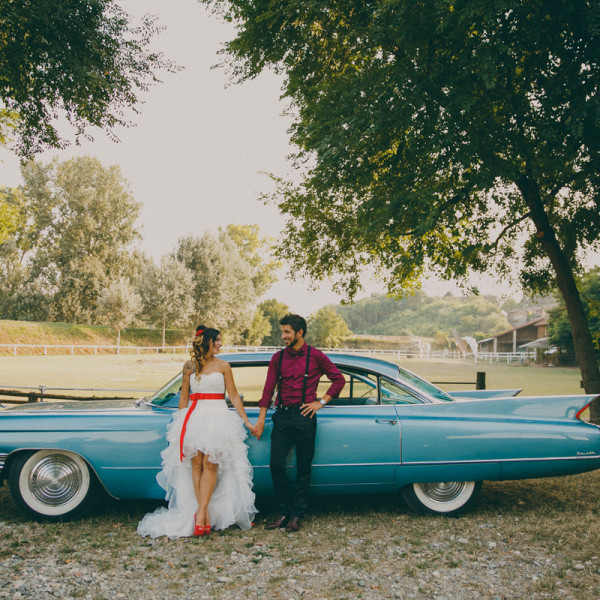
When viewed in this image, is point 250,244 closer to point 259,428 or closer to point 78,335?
point 78,335

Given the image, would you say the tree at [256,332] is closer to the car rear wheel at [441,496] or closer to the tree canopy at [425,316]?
the car rear wheel at [441,496]

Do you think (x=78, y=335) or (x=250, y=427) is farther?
(x=78, y=335)

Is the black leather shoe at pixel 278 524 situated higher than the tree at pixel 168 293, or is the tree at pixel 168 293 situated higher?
the tree at pixel 168 293

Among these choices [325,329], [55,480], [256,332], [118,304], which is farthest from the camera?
[325,329]

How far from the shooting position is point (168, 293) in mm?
50469

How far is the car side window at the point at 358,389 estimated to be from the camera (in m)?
5.27

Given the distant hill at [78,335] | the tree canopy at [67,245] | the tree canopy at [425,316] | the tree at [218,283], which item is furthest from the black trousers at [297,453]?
the tree canopy at [425,316]

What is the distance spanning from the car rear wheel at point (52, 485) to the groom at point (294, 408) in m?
1.66

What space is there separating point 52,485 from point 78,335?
44.8m

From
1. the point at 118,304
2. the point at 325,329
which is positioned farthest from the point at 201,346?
the point at 325,329

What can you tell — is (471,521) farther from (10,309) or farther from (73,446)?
(10,309)

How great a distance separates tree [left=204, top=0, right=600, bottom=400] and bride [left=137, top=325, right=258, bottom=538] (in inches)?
153

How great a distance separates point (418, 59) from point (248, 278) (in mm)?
48973

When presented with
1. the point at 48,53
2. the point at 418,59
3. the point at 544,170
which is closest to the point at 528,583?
the point at 418,59
